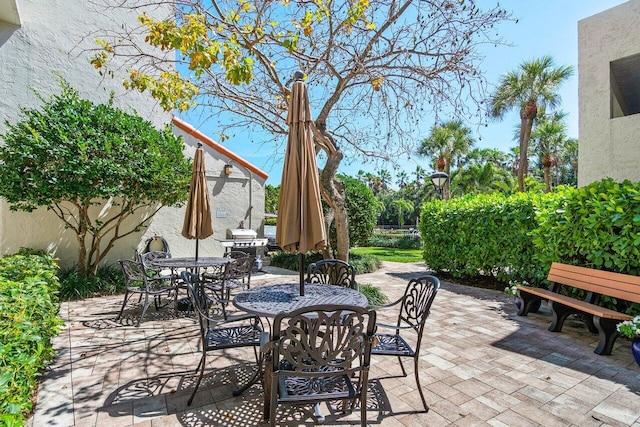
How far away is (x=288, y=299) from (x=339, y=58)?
468 centimetres

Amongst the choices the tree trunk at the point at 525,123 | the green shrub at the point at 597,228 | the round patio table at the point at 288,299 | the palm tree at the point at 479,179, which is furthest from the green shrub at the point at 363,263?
the palm tree at the point at 479,179

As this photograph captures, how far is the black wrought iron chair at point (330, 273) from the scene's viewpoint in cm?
439

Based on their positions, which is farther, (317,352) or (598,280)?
(598,280)

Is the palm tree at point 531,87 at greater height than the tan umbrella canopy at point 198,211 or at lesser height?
greater

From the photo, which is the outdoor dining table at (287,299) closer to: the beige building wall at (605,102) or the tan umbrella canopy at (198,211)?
the tan umbrella canopy at (198,211)

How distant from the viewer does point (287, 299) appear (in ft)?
10.3

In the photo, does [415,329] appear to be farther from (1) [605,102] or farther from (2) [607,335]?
(1) [605,102]

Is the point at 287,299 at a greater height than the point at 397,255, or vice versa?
the point at 287,299

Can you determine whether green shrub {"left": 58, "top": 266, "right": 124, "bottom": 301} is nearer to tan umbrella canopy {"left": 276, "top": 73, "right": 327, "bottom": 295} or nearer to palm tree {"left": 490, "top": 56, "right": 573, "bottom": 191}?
tan umbrella canopy {"left": 276, "top": 73, "right": 327, "bottom": 295}

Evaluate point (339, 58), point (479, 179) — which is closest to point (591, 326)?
point (339, 58)

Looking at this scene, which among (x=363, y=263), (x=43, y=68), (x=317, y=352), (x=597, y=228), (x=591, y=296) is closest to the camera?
(x=317, y=352)

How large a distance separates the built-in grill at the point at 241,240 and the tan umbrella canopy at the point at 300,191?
6.87 metres

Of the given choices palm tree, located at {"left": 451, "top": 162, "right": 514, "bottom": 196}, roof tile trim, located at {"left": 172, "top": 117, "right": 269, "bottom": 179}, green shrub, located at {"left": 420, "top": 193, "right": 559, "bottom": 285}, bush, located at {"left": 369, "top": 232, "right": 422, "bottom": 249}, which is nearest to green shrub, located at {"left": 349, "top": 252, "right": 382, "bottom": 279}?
green shrub, located at {"left": 420, "top": 193, "right": 559, "bottom": 285}

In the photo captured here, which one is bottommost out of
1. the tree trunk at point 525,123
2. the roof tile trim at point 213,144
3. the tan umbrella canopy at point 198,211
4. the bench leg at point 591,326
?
the bench leg at point 591,326
